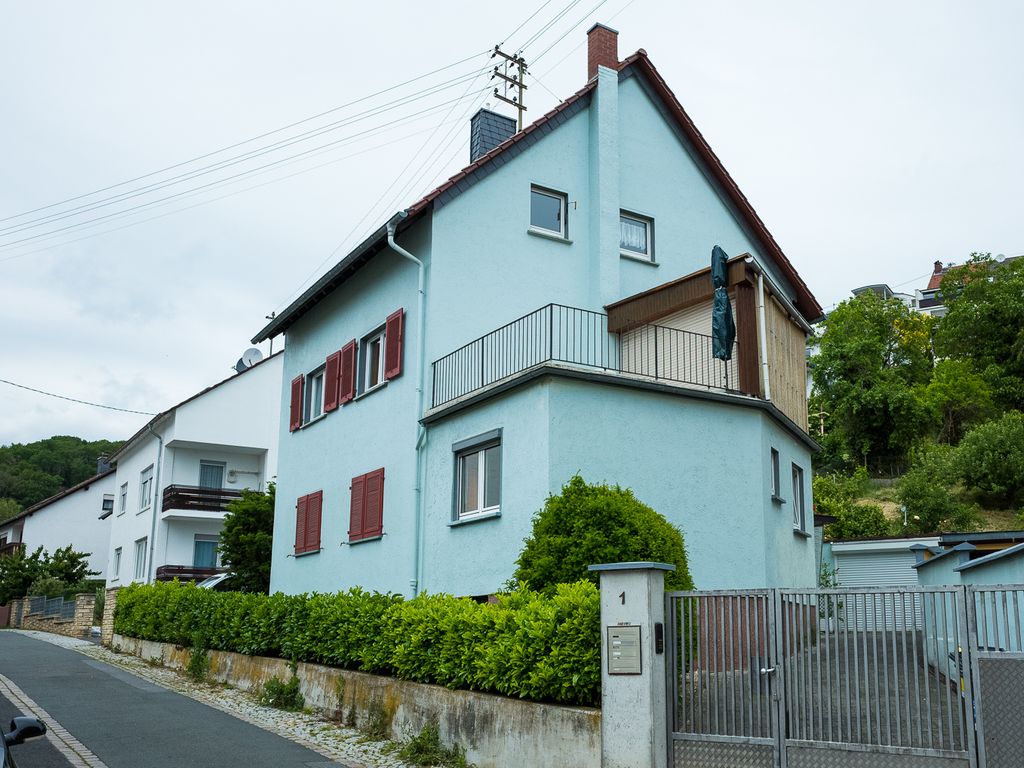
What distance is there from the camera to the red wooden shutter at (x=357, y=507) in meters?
18.6

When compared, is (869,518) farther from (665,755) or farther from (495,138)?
(665,755)

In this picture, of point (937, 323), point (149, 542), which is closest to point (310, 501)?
point (149, 542)

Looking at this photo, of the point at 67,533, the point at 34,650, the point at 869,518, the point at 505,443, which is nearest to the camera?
the point at 505,443

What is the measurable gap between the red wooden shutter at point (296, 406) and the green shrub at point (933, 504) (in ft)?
77.5

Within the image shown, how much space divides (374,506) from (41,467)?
66.0 m

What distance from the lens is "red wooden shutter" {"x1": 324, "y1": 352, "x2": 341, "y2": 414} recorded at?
20766mm

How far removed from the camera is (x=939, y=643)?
7.52 meters

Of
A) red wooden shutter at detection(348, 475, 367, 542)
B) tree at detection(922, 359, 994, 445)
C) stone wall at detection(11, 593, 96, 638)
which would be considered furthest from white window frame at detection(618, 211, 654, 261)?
tree at detection(922, 359, 994, 445)

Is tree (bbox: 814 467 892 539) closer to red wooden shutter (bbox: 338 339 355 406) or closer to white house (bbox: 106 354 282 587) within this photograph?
red wooden shutter (bbox: 338 339 355 406)

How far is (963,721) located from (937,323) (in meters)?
59.8

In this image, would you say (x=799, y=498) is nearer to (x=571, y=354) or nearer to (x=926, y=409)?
(x=571, y=354)

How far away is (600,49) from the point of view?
784 inches

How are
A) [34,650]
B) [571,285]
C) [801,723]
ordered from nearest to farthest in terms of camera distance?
1. [801,723]
2. [571,285]
3. [34,650]

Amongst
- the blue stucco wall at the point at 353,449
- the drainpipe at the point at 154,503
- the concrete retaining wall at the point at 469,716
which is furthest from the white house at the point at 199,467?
the concrete retaining wall at the point at 469,716
